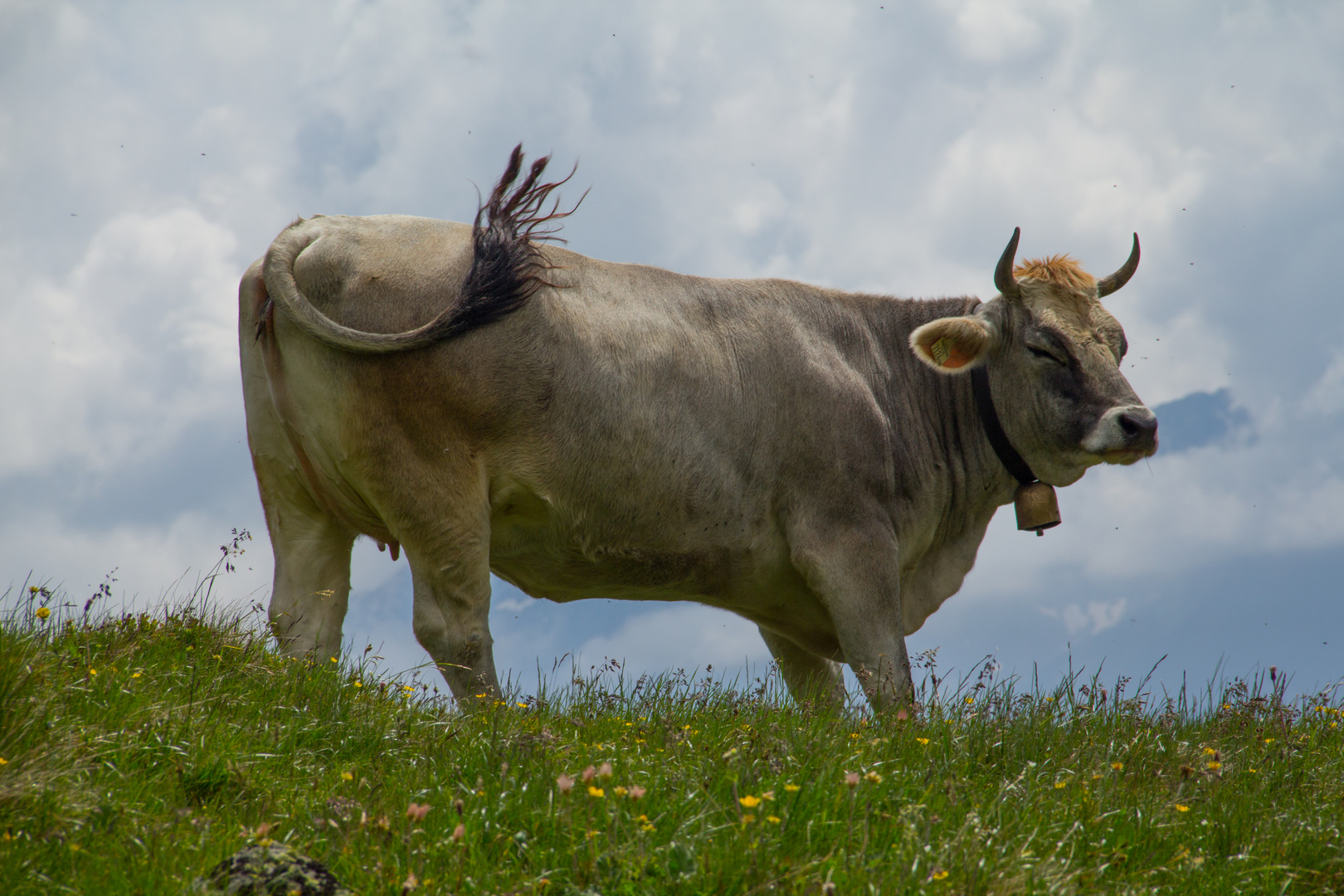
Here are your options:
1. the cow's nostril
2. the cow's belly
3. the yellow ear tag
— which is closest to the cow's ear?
the yellow ear tag

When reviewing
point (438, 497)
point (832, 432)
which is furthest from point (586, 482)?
point (832, 432)

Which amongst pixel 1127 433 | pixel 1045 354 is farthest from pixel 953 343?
pixel 1127 433

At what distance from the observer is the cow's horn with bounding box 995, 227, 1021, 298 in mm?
7510

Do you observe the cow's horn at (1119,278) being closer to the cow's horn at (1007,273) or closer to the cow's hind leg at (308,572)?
the cow's horn at (1007,273)

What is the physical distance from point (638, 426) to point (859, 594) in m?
1.89

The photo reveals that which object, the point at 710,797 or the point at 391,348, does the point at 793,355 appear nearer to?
the point at 391,348

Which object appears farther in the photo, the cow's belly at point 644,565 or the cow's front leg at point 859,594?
the cow's front leg at point 859,594

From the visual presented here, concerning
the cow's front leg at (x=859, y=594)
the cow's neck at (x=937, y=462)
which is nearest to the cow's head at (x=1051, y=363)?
the cow's neck at (x=937, y=462)

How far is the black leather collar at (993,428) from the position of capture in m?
8.09

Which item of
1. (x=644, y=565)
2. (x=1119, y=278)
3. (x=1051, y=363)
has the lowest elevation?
(x=644, y=565)

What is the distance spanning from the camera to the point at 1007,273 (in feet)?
25.5

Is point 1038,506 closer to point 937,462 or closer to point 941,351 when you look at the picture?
point 937,462

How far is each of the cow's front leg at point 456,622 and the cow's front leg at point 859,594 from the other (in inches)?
83.4

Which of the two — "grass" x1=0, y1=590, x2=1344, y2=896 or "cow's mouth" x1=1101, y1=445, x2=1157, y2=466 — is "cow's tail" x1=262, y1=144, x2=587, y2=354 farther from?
"cow's mouth" x1=1101, y1=445, x2=1157, y2=466
